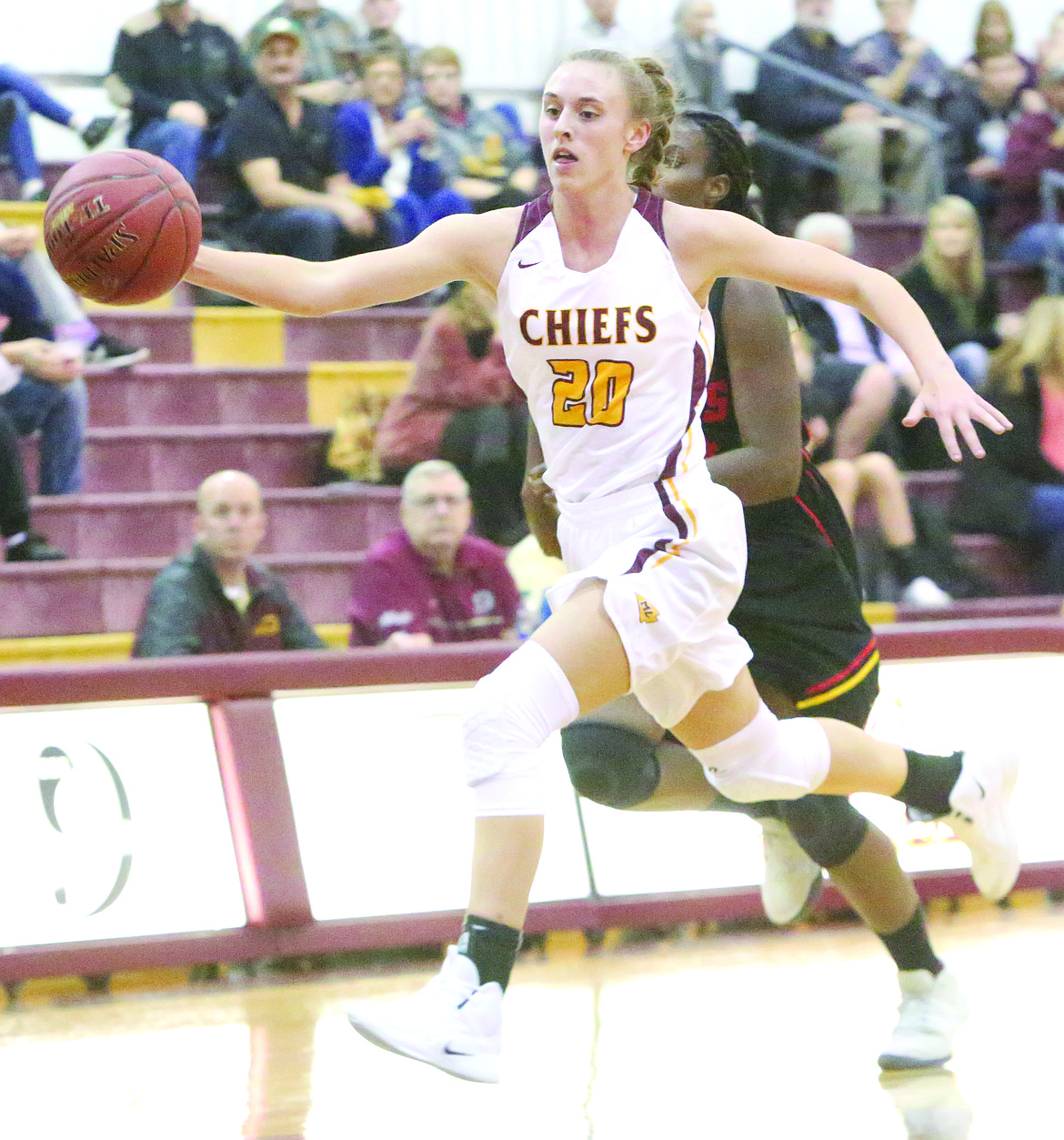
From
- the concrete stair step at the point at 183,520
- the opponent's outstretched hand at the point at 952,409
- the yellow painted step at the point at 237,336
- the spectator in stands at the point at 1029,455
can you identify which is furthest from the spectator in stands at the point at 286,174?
the opponent's outstretched hand at the point at 952,409

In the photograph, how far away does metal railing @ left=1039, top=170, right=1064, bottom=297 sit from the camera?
9758 mm

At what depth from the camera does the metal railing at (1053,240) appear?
32.0 feet

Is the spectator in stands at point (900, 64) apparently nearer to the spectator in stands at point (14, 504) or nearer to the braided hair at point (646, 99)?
the spectator in stands at point (14, 504)

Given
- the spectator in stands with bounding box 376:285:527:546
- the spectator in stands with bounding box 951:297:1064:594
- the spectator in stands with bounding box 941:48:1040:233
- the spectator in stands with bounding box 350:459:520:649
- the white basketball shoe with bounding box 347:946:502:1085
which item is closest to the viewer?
the white basketball shoe with bounding box 347:946:502:1085

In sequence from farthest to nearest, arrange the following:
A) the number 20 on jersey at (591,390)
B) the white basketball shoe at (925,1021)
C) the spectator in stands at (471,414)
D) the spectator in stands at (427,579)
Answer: the spectator in stands at (471,414) → the spectator in stands at (427,579) → the white basketball shoe at (925,1021) → the number 20 on jersey at (591,390)

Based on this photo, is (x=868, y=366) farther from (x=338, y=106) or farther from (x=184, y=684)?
(x=184, y=684)

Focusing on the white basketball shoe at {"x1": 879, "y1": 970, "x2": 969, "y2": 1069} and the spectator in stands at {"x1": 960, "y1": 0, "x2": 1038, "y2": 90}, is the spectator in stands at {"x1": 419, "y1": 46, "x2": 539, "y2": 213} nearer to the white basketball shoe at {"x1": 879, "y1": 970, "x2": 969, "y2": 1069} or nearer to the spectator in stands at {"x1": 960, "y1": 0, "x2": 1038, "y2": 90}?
the spectator in stands at {"x1": 960, "y1": 0, "x2": 1038, "y2": 90}

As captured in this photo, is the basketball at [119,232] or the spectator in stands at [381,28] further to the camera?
the spectator in stands at [381,28]

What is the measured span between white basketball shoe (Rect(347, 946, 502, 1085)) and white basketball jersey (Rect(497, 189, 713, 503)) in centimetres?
95

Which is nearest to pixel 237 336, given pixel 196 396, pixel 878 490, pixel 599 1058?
pixel 196 396

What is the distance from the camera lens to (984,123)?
10727mm

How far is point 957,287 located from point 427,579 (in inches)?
142

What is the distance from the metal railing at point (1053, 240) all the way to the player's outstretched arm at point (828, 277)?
6718mm

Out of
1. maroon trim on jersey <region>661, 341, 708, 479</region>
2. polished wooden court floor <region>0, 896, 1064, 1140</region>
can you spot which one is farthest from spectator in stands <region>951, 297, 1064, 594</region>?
maroon trim on jersey <region>661, 341, 708, 479</region>
